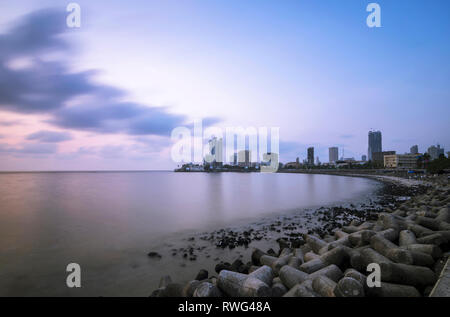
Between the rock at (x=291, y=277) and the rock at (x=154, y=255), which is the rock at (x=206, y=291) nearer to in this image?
the rock at (x=291, y=277)

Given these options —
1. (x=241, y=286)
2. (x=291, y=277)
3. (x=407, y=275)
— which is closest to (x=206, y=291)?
(x=241, y=286)

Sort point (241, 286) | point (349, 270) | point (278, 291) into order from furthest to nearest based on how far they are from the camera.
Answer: point (349, 270) → point (241, 286) → point (278, 291)

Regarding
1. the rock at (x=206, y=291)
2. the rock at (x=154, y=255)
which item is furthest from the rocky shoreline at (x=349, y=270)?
the rock at (x=154, y=255)

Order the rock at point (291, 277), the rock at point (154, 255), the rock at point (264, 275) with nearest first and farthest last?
1. the rock at point (291, 277)
2. the rock at point (264, 275)
3. the rock at point (154, 255)

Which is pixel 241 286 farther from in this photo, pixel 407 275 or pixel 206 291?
pixel 407 275

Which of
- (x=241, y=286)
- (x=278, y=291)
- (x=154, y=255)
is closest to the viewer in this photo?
(x=278, y=291)

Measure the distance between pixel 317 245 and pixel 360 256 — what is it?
2596 mm

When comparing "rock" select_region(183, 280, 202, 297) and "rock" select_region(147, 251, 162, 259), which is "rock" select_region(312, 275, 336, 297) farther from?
"rock" select_region(147, 251, 162, 259)

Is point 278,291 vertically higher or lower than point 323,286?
lower

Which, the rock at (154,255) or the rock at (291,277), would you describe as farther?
the rock at (154,255)

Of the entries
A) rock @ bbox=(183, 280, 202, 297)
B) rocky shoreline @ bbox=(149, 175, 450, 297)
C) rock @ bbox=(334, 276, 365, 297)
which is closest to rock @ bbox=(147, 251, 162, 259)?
rocky shoreline @ bbox=(149, 175, 450, 297)

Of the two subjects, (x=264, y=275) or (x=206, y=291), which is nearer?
(x=206, y=291)
